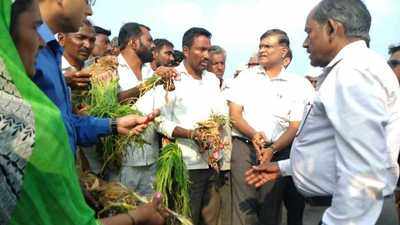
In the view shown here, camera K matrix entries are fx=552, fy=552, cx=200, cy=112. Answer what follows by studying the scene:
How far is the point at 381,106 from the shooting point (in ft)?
8.16

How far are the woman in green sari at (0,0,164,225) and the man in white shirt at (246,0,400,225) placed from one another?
1.36m

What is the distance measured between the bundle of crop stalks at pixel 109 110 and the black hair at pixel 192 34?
169 cm

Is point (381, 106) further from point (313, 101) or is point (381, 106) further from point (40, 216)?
point (40, 216)

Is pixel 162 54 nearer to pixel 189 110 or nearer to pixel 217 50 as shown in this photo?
pixel 217 50

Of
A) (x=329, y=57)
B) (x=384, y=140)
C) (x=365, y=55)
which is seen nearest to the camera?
(x=384, y=140)

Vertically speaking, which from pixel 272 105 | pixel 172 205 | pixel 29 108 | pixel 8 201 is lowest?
pixel 172 205

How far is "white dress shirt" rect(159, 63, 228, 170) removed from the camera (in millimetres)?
5395

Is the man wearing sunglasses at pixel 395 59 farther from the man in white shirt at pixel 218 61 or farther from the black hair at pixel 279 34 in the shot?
the man in white shirt at pixel 218 61

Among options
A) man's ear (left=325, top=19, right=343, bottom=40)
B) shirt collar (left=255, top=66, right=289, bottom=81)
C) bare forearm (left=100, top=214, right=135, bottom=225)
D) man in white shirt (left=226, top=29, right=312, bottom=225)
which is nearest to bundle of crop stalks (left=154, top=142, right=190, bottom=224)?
man in white shirt (left=226, top=29, right=312, bottom=225)

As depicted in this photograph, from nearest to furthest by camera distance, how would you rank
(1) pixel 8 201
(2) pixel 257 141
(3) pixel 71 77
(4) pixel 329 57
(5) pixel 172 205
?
1. (1) pixel 8 201
2. (4) pixel 329 57
3. (3) pixel 71 77
4. (5) pixel 172 205
5. (2) pixel 257 141

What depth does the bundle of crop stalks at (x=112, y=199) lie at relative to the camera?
2502 millimetres

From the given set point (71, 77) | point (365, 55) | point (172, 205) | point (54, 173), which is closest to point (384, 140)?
point (365, 55)

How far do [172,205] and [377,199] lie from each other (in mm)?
2688

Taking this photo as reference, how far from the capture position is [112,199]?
2.58 m
